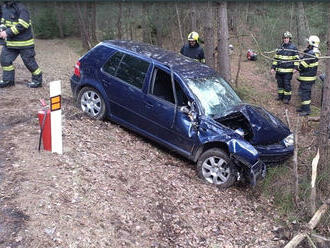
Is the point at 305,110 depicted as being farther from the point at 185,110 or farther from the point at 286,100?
the point at 185,110

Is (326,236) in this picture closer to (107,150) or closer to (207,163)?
(207,163)

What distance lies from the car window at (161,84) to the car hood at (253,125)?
1054 mm

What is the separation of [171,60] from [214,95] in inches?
40.3

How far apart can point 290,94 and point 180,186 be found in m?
6.11

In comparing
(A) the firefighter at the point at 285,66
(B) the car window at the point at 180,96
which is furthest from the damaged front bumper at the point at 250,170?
(A) the firefighter at the point at 285,66

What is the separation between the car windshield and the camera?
652 centimetres

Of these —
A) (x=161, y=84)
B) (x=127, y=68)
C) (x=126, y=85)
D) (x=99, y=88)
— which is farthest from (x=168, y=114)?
(x=99, y=88)

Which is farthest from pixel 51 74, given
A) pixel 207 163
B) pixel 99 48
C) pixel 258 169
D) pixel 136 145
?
pixel 258 169

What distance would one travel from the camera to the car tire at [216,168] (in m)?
6.05

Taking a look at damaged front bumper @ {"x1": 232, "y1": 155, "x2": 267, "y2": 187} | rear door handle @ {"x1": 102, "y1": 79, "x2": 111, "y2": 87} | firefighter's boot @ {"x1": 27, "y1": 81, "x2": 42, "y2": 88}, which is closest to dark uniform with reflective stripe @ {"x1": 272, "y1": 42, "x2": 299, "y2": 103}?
damaged front bumper @ {"x1": 232, "y1": 155, "x2": 267, "y2": 187}

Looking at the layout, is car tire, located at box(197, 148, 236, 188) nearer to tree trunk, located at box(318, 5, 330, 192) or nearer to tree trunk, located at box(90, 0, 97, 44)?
tree trunk, located at box(318, 5, 330, 192)

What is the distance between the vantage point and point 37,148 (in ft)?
18.5

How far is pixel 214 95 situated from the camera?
6.84 meters

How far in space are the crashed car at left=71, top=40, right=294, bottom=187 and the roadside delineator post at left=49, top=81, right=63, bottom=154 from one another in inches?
69.2
